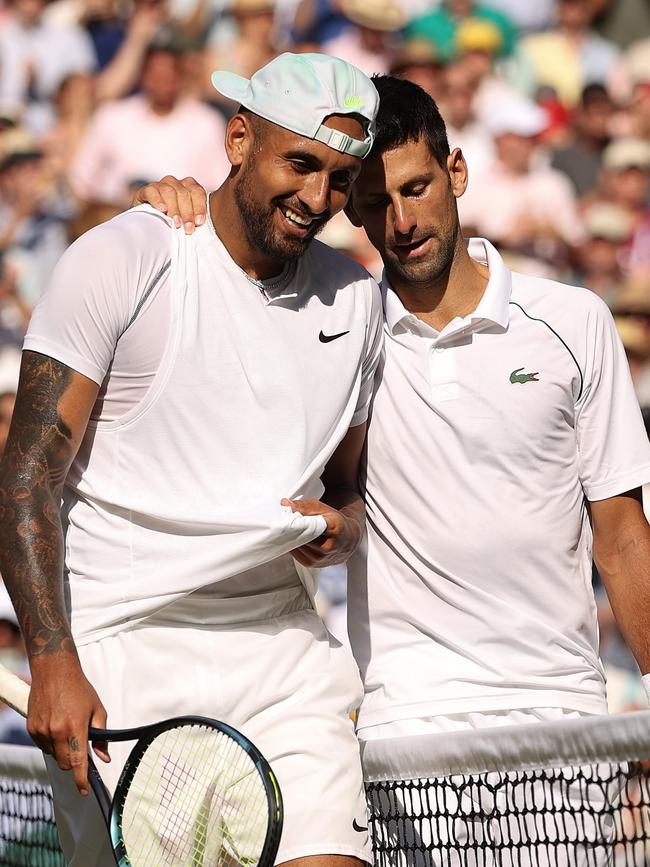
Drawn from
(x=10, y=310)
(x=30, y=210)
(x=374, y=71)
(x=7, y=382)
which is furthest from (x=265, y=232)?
(x=374, y=71)

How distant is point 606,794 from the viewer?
300 centimetres

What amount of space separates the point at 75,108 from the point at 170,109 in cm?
79

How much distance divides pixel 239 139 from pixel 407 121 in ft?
1.94

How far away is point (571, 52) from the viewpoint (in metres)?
9.94

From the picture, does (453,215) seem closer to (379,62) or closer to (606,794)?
(606,794)

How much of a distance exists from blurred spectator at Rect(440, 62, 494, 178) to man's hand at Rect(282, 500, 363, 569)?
6.30 metres

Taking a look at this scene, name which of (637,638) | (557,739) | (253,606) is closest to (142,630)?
(253,606)

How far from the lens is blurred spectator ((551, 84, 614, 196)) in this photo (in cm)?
940

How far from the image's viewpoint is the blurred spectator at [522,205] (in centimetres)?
895

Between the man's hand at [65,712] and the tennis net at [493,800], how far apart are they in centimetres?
86

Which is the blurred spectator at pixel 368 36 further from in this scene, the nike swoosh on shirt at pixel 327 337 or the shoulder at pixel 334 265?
the nike swoosh on shirt at pixel 327 337

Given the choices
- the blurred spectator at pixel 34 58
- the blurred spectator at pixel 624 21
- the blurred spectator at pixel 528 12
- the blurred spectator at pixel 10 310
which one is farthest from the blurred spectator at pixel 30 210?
the blurred spectator at pixel 624 21

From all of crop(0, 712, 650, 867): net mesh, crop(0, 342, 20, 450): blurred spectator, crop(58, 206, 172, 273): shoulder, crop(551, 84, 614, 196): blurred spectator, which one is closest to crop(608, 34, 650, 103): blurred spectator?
crop(551, 84, 614, 196): blurred spectator

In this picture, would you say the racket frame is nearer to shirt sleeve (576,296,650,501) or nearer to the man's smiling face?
the man's smiling face
